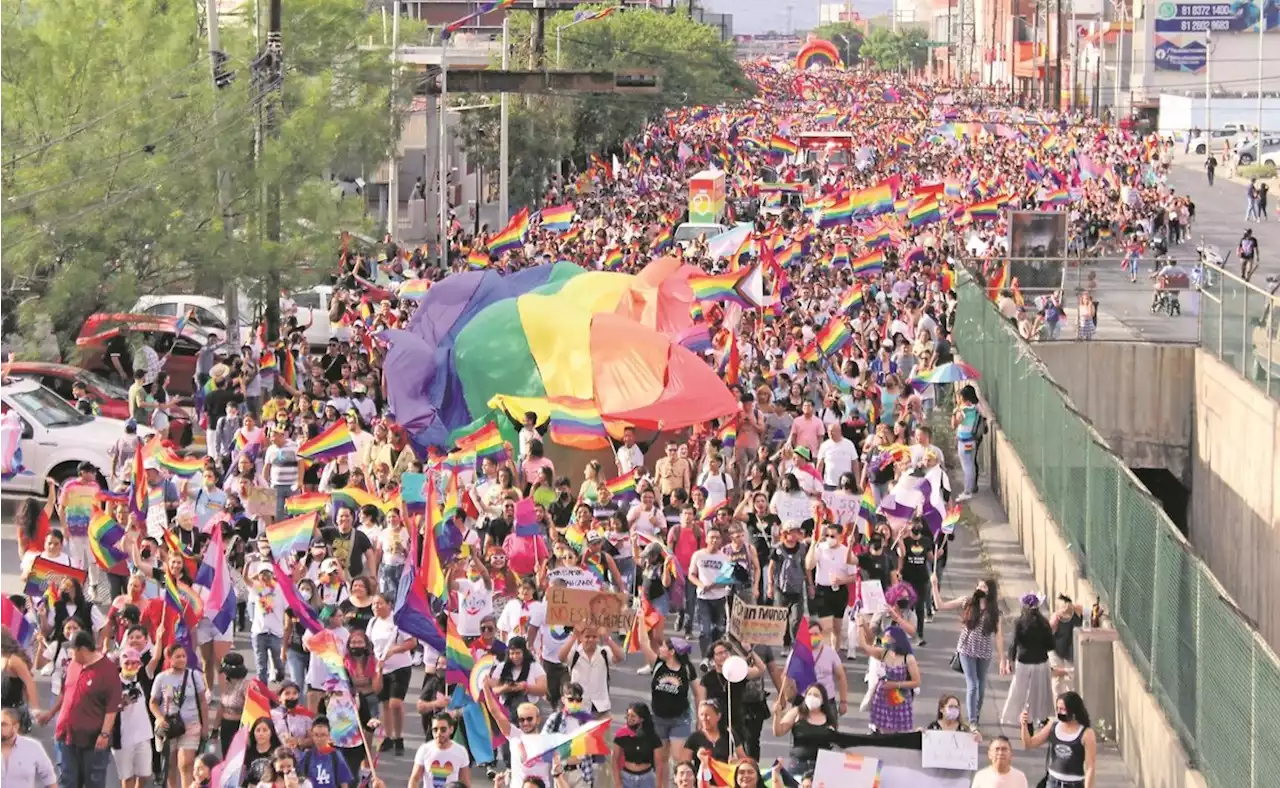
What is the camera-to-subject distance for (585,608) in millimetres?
14141

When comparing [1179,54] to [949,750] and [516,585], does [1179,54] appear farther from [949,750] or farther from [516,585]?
[949,750]

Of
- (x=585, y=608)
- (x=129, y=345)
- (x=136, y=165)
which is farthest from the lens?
(x=136, y=165)

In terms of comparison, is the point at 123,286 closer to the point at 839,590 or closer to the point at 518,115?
the point at 839,590

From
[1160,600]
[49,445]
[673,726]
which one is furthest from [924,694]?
[49,445]

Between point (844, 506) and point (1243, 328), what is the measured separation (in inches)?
381

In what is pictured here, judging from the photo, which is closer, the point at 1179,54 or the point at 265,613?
the point at 265,613

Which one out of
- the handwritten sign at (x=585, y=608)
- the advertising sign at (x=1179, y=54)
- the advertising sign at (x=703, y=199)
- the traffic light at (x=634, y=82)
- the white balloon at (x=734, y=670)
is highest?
the advertising sign at (x=1179, y=54)

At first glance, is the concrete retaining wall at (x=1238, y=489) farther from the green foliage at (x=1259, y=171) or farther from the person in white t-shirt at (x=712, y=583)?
the green foliage at (x=1259, y=171)

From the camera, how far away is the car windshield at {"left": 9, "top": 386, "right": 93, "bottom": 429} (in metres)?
21.8

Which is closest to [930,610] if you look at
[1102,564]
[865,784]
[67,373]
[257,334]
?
[1102,564]

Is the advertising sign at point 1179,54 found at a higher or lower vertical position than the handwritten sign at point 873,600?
higher

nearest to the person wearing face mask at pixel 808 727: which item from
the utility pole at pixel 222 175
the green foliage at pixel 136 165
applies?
the green foliage at pixel 136 165

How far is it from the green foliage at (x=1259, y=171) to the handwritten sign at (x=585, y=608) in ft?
220

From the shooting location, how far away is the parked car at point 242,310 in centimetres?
3056
